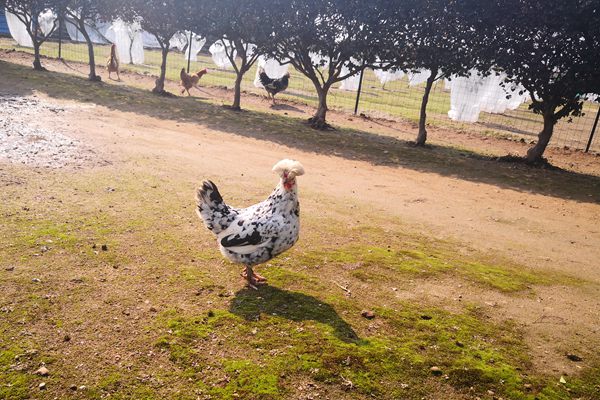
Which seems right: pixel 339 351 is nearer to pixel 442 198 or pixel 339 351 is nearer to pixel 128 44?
pixel 442 198

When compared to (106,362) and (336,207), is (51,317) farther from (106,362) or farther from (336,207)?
(336,207)

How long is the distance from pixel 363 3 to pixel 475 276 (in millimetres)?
12309

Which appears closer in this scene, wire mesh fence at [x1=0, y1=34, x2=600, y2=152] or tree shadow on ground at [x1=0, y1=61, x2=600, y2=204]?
tree shadow on ground at [x1=0, y1=61, x2=600, y2=204]

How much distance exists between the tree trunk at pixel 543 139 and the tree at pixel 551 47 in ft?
0.10

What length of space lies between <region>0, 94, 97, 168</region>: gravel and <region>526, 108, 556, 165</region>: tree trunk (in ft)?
43.5

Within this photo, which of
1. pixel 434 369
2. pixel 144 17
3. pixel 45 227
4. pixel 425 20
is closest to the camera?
pixel 434 369

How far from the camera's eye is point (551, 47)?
13719mm

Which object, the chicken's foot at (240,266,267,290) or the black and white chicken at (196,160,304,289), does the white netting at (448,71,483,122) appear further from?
the chicken's foot at (240,266,267,290)

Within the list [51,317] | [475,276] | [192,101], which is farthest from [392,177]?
[192,101]

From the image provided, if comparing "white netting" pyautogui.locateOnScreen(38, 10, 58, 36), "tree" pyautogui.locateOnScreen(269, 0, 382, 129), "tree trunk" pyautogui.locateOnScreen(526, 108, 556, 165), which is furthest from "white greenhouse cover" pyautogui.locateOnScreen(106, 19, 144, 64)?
"tree trunk" pyautogui.locateOnScreen(526, 108, 556, 165)

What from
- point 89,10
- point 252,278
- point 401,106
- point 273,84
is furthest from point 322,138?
point 89,10

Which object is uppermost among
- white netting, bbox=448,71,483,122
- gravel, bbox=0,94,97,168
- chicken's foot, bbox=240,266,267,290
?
white netting, bbox=448,71,483,122

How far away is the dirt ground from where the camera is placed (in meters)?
5.76

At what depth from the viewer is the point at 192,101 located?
20734mm
